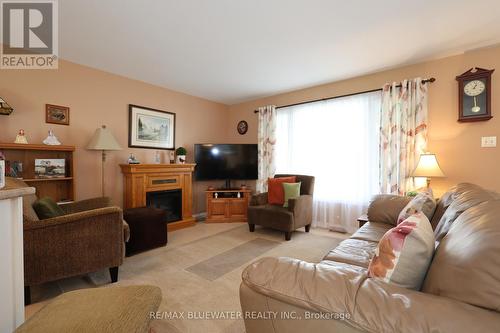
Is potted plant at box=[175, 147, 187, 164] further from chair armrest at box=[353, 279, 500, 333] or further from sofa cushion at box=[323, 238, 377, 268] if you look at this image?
chair armrest at box=[353, 279, 500, 333]

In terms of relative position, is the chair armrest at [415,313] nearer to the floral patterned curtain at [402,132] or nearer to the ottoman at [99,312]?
the ottoman at [99,312]

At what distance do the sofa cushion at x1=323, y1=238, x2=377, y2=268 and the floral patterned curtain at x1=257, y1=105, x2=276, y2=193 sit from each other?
8.37 feet

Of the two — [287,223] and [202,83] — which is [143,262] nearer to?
[287,223]

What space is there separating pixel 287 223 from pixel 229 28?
2.49m

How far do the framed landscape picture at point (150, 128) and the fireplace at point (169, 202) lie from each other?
0.86 m

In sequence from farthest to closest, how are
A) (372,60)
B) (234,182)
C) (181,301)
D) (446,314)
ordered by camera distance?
1. (234,182)
2. (372,60)
3. (181,301)
4. (446,314)

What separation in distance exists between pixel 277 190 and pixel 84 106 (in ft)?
10.1

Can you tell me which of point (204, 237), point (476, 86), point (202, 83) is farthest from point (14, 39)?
point (476, 86)

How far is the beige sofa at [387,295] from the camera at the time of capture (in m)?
0.62

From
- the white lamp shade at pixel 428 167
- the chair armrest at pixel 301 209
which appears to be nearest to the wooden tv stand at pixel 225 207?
A: the chair armrest at pixel 301 209

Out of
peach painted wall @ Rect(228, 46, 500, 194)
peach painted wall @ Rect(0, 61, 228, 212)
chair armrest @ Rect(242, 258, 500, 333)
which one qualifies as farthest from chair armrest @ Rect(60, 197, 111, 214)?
peach painted wall @ Rect(228, 46, 500, 194)

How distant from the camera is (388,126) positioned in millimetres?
3137

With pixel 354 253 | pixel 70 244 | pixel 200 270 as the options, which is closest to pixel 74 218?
pixel 70 244
